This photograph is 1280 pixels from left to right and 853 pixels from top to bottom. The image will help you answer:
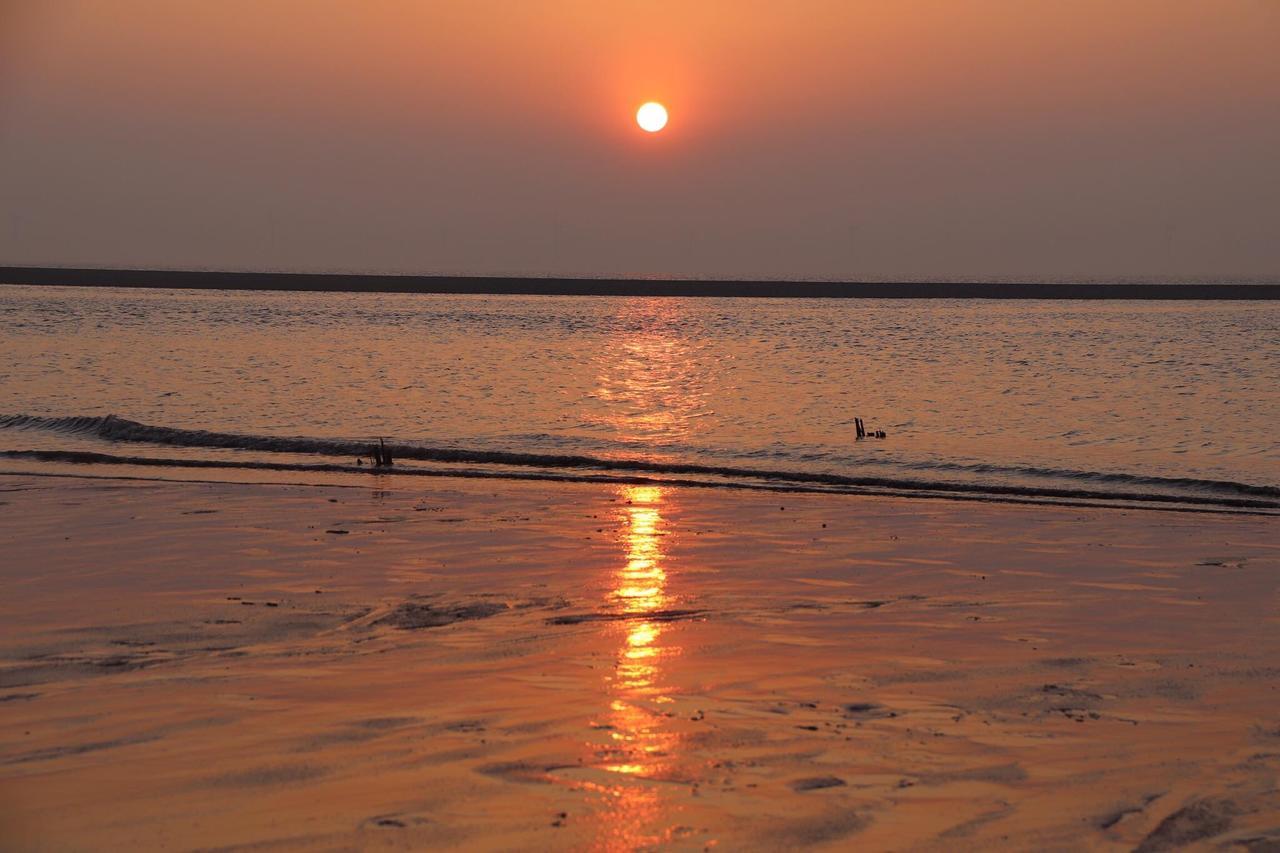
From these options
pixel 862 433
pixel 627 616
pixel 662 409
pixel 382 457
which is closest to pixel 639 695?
pixel 627 616

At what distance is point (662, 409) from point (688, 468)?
41.8 feet

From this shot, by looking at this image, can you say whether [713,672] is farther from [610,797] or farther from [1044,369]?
[1044,369]

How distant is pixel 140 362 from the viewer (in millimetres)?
49875

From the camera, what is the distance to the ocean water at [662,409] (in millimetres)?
23906

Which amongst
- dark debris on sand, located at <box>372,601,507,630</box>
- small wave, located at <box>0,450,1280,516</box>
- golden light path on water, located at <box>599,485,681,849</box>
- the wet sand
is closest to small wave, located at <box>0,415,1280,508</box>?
small wave, located at <box>0,450,1280,516</box>

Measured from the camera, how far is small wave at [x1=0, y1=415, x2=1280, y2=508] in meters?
21.4

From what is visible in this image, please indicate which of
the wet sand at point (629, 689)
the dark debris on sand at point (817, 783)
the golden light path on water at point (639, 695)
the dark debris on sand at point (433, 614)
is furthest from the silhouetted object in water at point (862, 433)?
the dark debris on sand at point (817, 783)

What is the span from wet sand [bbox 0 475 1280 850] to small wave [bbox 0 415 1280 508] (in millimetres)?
5965

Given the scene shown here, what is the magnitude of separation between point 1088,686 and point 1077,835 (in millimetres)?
2787

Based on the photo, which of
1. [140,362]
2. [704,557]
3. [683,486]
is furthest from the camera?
[140,362]

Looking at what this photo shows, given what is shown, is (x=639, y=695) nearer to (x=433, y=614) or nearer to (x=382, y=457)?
(x=433, y=614)

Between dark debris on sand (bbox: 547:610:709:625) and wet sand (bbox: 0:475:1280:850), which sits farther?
dark debris on sand (bbox: 547:610:709:625)

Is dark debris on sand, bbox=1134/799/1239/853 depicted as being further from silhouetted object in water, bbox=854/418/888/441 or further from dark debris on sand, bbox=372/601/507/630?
silhouetted object in water, bbox=854/418/888/441

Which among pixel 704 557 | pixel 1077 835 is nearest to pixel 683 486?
pixel 704 557
